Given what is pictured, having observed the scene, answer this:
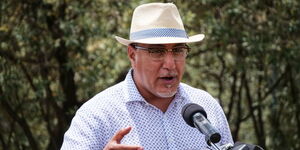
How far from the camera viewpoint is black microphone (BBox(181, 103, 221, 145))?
2.82m

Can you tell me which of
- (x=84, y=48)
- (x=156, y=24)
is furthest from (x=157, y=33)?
(x=84, y=48)

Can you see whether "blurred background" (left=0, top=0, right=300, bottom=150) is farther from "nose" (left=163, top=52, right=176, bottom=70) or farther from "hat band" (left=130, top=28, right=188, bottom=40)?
"nose" (left=163, top=52, right=176, bottom=70)

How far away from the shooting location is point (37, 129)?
8.91 meters

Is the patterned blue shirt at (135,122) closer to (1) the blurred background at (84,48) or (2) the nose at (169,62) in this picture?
(2) the nose at (169,62)

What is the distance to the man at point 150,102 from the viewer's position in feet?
11.4

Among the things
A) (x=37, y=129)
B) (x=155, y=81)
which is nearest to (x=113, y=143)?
(x=155, y=81)

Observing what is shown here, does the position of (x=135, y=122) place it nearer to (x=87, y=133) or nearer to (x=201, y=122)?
(x=87, y=133)

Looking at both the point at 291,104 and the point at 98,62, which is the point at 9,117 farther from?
the point at 291,104

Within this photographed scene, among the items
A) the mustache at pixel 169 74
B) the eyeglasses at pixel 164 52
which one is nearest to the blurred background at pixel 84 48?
the eyeglasses at pixel 164 52

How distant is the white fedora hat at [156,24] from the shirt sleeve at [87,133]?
18.5 inches

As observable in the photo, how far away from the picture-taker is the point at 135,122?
3586 mm

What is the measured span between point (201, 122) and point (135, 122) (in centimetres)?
72

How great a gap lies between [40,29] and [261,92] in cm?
325

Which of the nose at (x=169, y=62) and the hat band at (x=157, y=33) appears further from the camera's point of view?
the hat band at (x=157, y=33)
